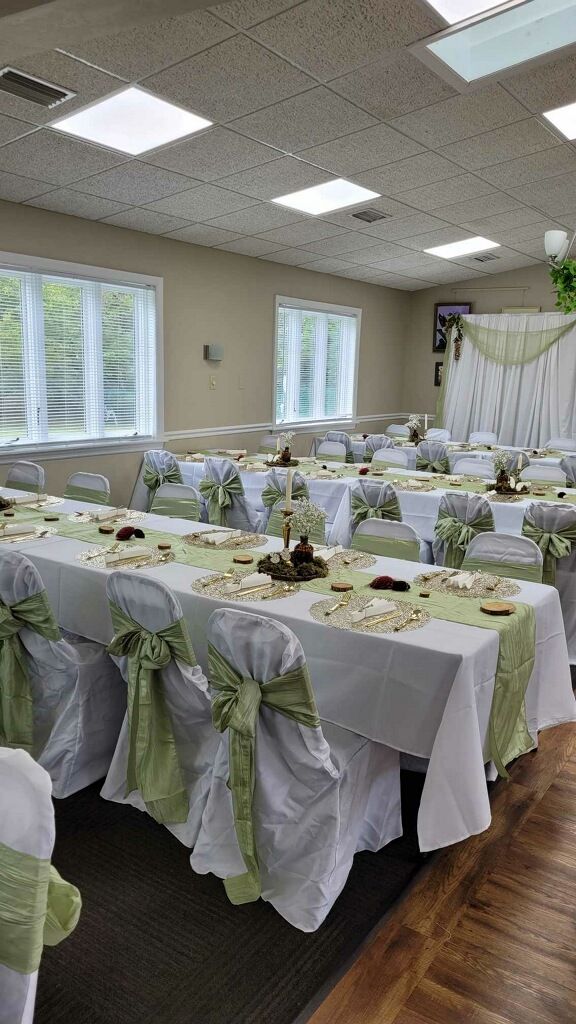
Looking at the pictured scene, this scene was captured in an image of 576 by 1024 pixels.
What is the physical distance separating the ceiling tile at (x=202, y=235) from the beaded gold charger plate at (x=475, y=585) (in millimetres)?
5295

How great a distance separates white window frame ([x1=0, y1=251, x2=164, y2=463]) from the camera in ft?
20.2

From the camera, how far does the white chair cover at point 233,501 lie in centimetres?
586

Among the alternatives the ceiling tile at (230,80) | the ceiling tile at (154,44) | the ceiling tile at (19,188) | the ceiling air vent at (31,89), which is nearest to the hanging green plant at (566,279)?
the ceiling tile at (230,80)

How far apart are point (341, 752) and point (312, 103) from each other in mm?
4057

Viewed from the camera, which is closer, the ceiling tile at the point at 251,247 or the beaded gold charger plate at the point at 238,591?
the beaded gold charger plate at the point at 238,591

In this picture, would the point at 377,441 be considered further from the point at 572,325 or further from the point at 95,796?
the point at 95,796

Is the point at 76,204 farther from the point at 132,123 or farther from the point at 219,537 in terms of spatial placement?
the point at 219,537

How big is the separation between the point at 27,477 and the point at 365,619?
12.3 feet

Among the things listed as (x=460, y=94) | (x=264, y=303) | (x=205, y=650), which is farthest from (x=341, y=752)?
(x=264, y=303)

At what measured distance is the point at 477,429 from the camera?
11188 mm

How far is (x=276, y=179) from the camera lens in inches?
235

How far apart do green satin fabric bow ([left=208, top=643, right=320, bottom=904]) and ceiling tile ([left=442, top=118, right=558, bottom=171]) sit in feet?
16.3

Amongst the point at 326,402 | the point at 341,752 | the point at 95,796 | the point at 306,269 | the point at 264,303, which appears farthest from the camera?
the point at 326,402

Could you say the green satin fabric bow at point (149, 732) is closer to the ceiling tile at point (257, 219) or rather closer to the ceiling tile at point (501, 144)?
the ceiling tile at point (501, 144)
